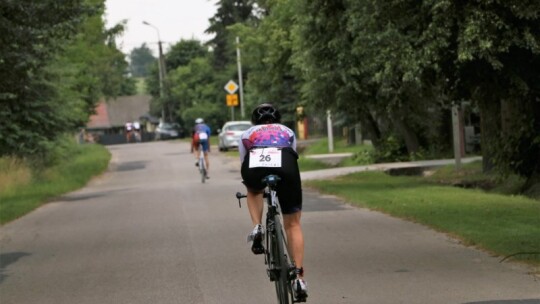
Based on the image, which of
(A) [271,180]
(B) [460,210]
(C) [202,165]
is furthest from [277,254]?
(C) [202,165]

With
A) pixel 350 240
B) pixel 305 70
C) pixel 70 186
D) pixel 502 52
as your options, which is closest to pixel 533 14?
pixel 502 52

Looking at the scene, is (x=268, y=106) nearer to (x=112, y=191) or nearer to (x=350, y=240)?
(x=350, y=240)

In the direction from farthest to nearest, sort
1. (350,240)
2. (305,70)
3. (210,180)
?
(210,180) → (305,70) → (350,240)

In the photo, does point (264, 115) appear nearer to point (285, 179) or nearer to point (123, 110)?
point (285, 179)

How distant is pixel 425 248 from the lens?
10578mm

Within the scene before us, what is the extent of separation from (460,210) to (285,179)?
790 centimetres

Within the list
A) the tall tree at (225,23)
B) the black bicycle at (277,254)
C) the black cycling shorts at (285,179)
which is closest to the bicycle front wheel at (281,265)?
the black bicycle at (277,254)

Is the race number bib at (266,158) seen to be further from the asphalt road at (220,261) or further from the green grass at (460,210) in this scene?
the green grass at (460,210)

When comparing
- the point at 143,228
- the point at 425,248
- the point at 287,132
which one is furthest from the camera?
the point at 143,228

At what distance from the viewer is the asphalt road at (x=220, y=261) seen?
8211mm

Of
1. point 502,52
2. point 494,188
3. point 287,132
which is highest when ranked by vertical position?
point 502,52

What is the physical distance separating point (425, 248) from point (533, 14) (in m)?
3.04

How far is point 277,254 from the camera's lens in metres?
6.75

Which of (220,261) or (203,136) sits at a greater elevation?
(203,136)
